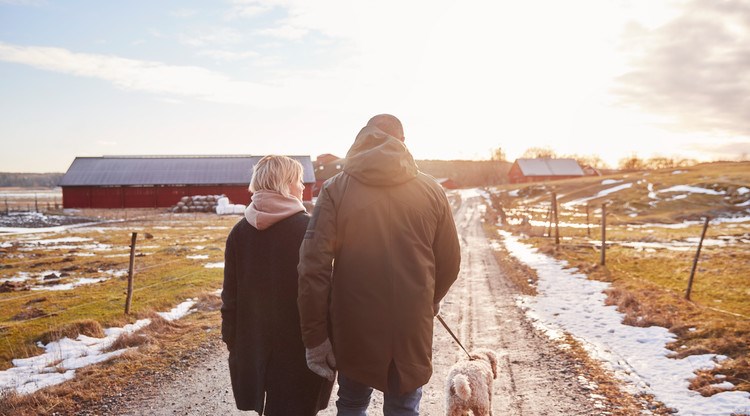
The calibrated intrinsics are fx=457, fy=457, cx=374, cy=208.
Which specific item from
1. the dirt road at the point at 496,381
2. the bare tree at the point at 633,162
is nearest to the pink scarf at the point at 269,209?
the dirt road at the point at 496,381

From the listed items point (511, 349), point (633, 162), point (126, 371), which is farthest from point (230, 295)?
→ point (633, 162)

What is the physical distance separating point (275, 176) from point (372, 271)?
1066 millimetres

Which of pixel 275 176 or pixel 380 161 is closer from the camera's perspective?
pixel 380 161

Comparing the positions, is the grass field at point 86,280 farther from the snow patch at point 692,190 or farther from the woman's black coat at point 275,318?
the snow patch at point 692,190

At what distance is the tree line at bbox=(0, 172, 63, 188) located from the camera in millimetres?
170250

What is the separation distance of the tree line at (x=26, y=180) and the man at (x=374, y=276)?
19879 centimetres

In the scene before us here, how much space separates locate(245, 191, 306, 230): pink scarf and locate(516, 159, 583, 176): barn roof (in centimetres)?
9458

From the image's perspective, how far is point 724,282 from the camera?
12.4m

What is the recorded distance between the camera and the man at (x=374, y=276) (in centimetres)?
268

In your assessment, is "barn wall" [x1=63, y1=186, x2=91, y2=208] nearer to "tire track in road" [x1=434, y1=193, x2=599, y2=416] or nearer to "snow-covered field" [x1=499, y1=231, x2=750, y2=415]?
"tire track in road" [x1=434, y1=193, x2=599, y2=416]

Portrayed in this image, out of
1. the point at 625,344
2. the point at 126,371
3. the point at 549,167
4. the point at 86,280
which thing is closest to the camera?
the point at 126,371

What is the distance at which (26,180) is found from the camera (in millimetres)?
176125

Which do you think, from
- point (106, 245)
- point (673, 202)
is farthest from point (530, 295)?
point (673, 202)

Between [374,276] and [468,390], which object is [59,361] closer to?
[468,390]
